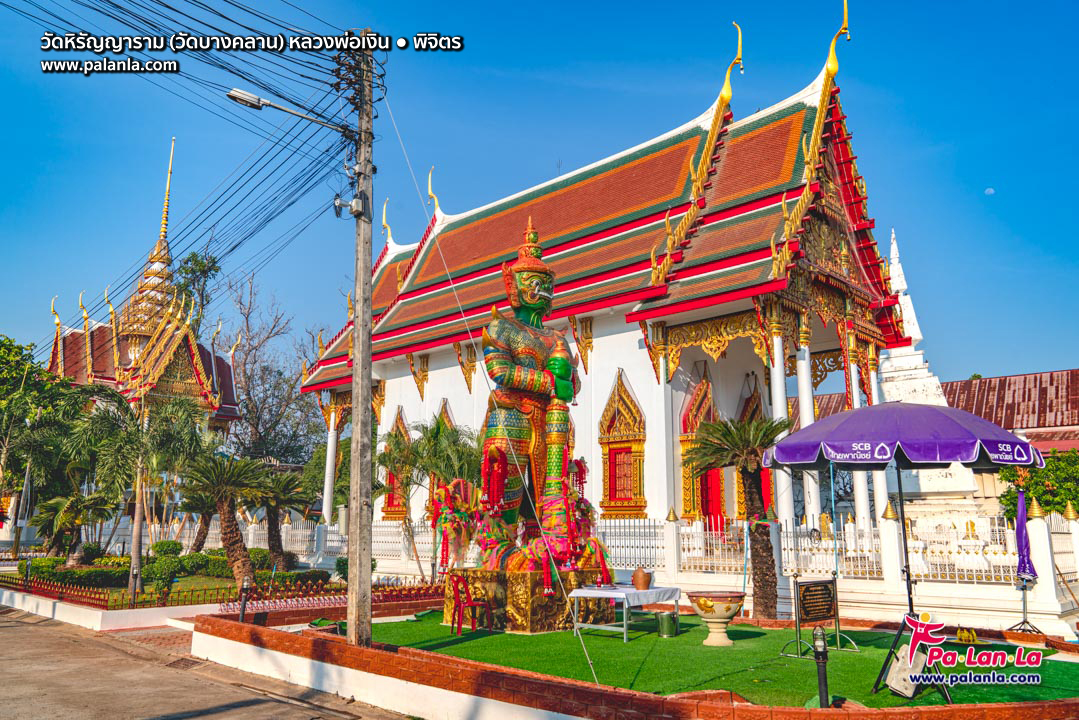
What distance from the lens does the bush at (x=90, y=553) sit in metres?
20.7

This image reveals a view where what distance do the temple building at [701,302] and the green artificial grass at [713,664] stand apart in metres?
6.35

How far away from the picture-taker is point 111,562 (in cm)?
2041

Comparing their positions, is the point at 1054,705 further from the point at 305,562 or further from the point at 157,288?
the point at 157,288

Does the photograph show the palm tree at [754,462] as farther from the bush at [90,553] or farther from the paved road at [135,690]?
the bush at [90,553]

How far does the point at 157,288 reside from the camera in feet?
117

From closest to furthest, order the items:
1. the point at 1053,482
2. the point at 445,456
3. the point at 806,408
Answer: the point at 806,408, the point at 445,456, the point at 1053,482

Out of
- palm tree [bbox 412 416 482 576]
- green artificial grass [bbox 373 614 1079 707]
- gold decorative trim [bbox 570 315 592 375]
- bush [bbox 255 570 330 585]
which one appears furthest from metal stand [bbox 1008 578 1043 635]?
bush [bbox 255 570 330 585]

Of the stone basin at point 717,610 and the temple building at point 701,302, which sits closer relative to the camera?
the stone basin at point 717,610

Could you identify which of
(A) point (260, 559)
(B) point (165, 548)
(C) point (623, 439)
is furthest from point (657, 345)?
(B) point (165, 548)

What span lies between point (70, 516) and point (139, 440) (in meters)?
6.55

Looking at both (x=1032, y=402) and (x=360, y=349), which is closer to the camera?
(x=360, y=349)

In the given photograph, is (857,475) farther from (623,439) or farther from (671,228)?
(671,228)

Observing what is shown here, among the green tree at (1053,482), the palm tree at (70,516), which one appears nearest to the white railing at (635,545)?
the palm tree at (70,516)

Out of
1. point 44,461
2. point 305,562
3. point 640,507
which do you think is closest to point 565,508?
point 640,507
